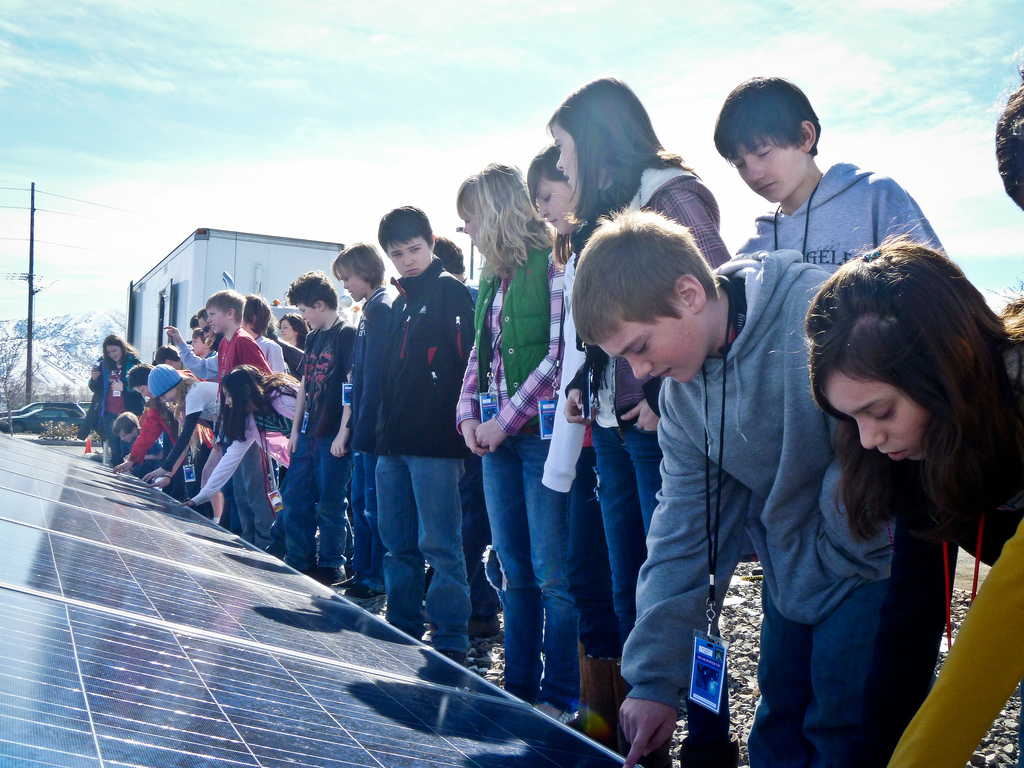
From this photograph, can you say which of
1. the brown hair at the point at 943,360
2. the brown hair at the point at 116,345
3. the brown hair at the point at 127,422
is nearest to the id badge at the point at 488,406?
the brown hair at the point at 943,360

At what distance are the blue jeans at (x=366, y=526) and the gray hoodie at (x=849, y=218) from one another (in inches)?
130

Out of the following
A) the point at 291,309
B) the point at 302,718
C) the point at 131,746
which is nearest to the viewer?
the point at 131,746

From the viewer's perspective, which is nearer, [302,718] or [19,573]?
[302,718]

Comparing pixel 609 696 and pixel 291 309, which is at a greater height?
pixel 291 309

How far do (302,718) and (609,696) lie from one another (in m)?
1.52

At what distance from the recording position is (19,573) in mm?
1929

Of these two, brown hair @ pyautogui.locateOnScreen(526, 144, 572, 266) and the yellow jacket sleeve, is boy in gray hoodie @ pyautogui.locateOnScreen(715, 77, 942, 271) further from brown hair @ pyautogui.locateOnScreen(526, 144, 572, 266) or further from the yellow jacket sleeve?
the yellow jacket sleeve

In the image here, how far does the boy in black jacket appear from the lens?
3.81 m

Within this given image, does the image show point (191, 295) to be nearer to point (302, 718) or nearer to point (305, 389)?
point (305, 389)

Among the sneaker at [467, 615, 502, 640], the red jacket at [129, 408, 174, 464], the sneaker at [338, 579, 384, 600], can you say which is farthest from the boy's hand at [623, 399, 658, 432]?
the red jacket at [129, 408, 174, 464]

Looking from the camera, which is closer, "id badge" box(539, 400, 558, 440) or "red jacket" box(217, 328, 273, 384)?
"id badge" box(539, 400, 558, 440)

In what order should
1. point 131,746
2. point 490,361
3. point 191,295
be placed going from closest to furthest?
point 131,746
point 490,361
point 191,295

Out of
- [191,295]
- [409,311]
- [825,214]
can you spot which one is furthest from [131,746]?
[191,295]

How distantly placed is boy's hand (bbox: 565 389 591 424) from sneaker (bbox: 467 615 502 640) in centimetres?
242
